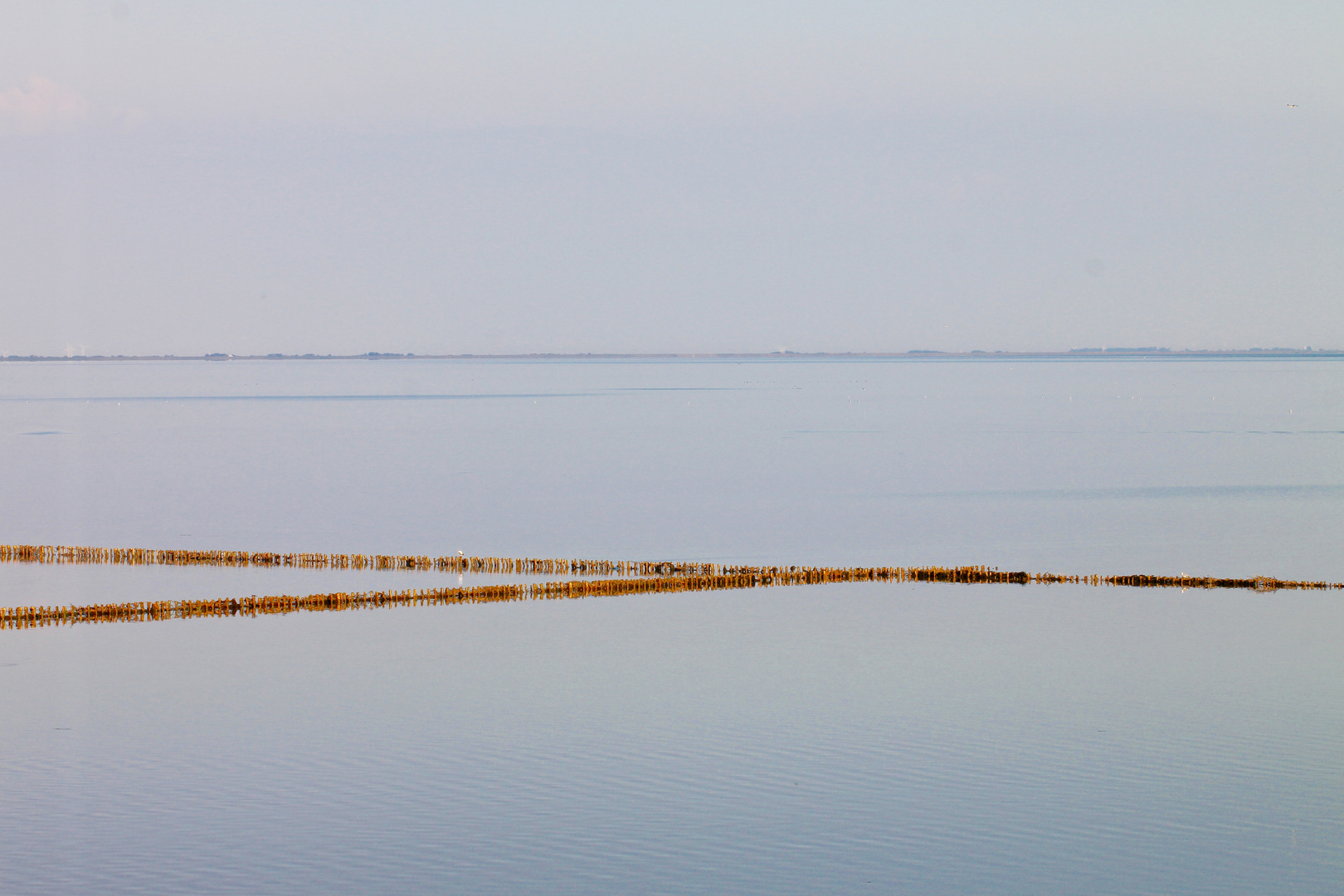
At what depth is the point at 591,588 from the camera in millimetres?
55844

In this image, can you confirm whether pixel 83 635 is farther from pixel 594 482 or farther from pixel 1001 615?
pixel 594 482

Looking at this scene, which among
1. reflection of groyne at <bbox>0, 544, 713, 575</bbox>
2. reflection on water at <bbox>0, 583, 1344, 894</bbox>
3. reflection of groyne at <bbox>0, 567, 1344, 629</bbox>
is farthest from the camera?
reflection of groyne at <bbox>0, 544, 713, 575</bbox>

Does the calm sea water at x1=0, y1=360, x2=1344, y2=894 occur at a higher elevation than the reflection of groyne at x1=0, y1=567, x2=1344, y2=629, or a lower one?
lower

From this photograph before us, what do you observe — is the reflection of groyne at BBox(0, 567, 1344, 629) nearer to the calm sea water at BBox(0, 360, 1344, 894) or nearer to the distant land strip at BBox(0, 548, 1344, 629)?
the distant land strip at BBox(0, 548, 1344, 629)

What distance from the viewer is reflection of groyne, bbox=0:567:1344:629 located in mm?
50625

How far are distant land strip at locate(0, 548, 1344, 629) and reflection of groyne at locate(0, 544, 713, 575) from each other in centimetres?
226

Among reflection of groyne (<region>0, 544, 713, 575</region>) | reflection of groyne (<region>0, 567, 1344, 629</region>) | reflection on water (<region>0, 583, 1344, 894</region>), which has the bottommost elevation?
reflection on water (<region>0, 583, 1344, 894</region>)

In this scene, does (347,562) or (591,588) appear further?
(347,562)

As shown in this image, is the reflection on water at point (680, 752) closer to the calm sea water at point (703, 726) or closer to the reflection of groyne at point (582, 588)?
the calm sea water at point (703, 726)

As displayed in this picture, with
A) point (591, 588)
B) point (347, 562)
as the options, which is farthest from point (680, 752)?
point (347, 562)

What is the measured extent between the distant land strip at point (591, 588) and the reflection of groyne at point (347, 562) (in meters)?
2.26

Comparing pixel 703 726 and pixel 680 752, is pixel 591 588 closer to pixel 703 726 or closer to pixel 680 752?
pixel 703 726

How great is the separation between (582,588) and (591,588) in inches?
12.9

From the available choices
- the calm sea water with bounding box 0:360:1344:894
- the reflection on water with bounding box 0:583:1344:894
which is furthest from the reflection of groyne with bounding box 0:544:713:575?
the reflection on water with bounding box 0:583:1344:894
